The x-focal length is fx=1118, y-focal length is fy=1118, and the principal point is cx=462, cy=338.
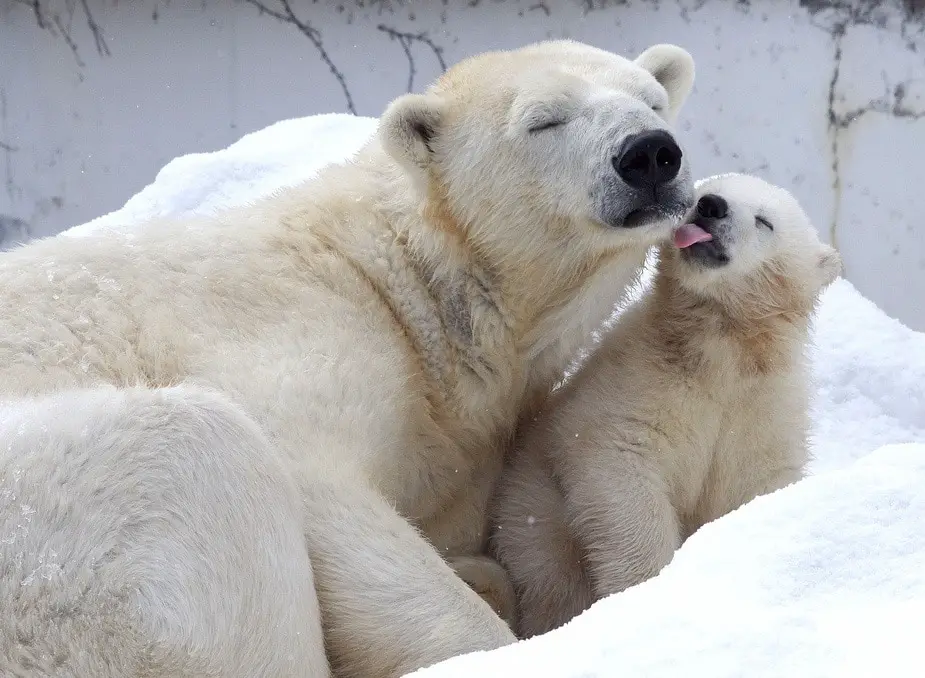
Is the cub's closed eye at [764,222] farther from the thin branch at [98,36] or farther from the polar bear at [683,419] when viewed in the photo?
the thin branch at [98,36]

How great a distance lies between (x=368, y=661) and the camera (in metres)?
1.95

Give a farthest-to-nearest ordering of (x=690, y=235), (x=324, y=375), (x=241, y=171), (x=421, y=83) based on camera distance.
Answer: (x=421, y=83)
(x=241, y=171)
(x=690, y=235)
(x=324, y=375)

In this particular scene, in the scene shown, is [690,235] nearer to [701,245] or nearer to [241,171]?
[701,245]

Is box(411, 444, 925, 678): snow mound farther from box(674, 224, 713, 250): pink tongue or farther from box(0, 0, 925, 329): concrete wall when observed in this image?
box(0, 0, 925, 329): concrete wall

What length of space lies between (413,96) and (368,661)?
4.15 ft

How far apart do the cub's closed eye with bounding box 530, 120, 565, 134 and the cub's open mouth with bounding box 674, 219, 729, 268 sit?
395 mm

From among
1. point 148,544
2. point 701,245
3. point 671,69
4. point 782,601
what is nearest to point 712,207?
point 701,245

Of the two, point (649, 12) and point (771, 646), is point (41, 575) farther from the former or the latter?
point (649, 12)

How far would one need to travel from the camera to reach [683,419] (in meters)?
2.56

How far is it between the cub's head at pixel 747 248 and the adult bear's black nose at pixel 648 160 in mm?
284

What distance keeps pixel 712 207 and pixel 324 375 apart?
1028mm

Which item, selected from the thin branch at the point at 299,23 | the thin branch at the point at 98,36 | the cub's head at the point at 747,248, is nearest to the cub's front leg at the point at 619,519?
the cub's head at the point at 747,248

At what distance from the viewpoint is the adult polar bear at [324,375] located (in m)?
1.65

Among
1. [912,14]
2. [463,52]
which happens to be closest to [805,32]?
[912,14]
